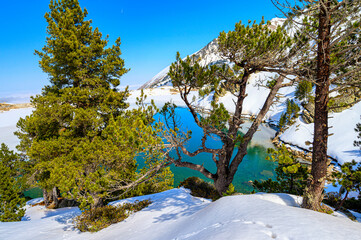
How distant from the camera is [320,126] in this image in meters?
3.66

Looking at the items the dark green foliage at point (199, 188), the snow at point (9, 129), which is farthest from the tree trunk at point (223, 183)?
the snow at point (9, 129)

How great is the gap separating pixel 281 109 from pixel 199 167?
33.0 m

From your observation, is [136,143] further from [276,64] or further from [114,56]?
[114,56]

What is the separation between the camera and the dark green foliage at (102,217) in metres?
5.83

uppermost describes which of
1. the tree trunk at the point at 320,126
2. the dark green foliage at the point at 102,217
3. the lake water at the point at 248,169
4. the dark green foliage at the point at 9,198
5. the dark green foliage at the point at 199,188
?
the tree trunk at the point at 320,126

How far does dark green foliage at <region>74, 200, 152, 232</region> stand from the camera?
583 centimetres

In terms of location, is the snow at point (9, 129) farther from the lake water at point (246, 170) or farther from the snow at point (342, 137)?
the snow at point (342, 137)

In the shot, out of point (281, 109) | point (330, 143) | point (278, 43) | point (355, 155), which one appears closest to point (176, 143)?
point (278, 43)

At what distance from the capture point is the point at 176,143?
204 inches

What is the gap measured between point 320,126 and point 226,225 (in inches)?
121

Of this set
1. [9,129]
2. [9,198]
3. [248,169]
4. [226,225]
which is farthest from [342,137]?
[9,129]

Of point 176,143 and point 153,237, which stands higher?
point 176,143

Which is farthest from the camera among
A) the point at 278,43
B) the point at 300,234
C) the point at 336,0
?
the point at 278,43

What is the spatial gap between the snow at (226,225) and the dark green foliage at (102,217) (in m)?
0.25
